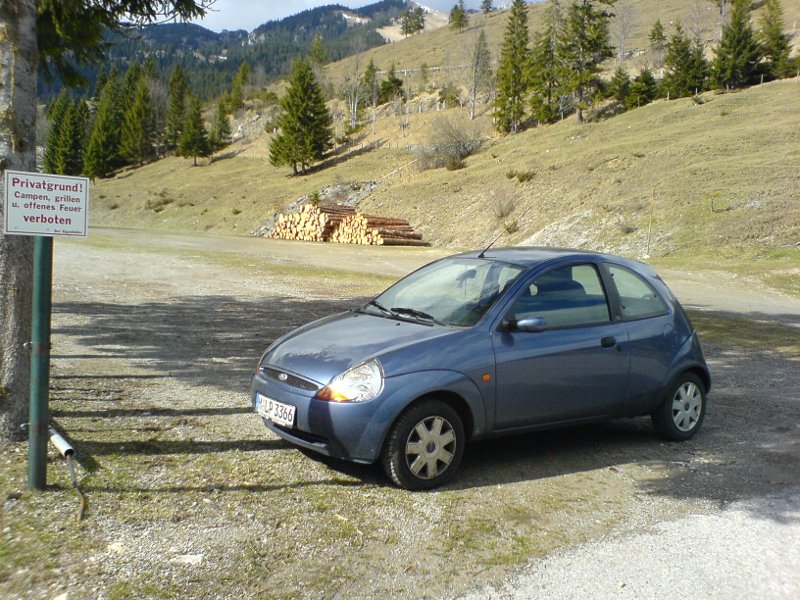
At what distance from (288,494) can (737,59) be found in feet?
217

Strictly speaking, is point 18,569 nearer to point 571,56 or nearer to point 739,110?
point 739,110

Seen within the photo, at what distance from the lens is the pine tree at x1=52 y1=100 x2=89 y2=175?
96.4m

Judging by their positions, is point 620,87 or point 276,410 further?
point 620,87

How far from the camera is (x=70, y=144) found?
97.5m

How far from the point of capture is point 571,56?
65.6 m

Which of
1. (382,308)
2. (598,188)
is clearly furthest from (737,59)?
(382,308)

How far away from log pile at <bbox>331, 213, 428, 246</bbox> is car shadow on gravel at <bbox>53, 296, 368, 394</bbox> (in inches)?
856

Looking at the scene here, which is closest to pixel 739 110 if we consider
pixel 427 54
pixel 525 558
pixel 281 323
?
pixel 281 323

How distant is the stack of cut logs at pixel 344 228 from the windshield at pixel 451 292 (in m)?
29.8

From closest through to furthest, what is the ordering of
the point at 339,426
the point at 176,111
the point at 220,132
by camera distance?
the point at 339,426 < the point at 220,132 < the point at 176,111

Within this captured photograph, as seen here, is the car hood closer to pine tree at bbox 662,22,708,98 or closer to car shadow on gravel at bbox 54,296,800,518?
car shadow on gravel at bbox 54,296,800,518

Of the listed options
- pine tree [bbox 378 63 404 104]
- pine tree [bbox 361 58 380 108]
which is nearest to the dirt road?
pine tree [bbox 361 58 380 108]

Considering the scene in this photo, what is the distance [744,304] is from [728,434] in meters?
11.4

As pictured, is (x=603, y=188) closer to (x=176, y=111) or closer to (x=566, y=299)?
(x=566, y=299)
